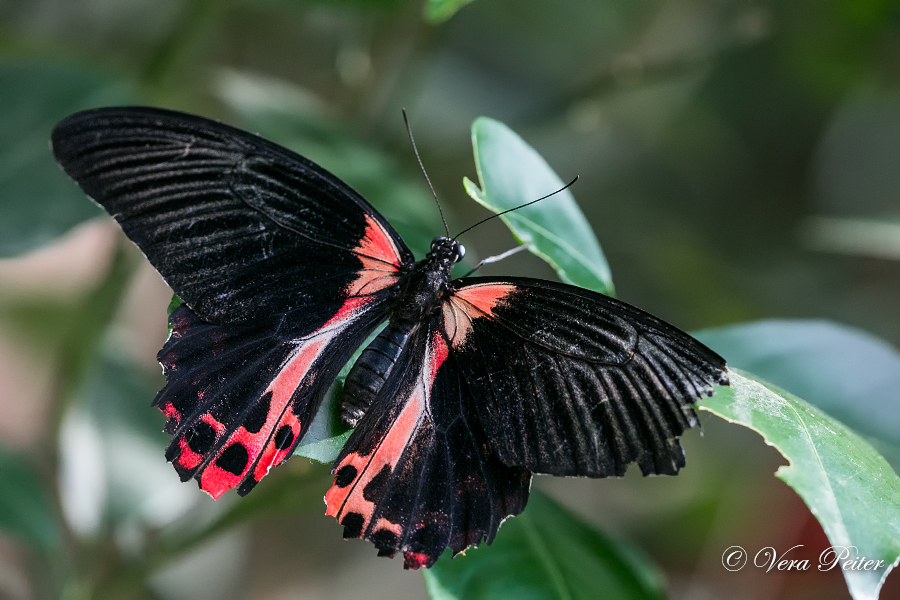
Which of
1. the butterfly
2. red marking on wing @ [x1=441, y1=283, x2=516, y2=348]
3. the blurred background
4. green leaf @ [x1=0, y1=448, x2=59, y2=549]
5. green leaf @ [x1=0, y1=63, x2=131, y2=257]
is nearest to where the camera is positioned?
the butterfly

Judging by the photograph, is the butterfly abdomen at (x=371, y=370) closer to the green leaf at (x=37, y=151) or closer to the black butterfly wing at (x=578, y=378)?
the black butterfly wing at (x=578, y=378)

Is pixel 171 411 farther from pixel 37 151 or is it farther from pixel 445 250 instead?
pixel 37 151

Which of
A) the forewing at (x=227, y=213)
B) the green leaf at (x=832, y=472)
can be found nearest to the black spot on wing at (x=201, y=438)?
the forewing at (x=227, y=213)

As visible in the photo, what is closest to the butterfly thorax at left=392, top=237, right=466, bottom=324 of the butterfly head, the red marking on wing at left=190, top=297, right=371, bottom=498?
the butterfly head

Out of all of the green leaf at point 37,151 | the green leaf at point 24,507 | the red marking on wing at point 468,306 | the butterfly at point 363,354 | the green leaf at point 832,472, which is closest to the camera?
the green leaf at point 832,472

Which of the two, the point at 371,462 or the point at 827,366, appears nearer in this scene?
the point at 371,462

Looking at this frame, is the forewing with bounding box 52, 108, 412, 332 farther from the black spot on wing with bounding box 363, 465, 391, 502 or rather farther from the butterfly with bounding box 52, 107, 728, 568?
the black spot on wing with bounding box 363, 465, 391, 502

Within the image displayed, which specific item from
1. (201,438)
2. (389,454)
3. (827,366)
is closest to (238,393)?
(201,438)
